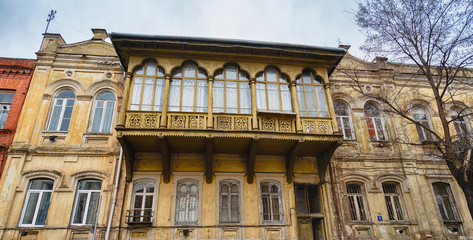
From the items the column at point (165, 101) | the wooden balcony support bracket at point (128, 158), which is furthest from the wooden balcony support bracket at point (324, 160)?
the wooden balcony support bracket at point (128, 158)

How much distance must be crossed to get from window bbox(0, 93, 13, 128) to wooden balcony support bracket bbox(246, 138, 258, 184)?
9.65 meters

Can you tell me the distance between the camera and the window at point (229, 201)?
32.7ft

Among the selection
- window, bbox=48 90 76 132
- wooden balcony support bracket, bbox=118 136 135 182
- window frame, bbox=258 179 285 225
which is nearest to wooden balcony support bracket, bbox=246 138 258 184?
window frame, bbox=258 179 285 225

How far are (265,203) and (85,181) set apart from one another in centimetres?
659

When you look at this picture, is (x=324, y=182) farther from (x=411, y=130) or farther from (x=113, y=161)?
(x=113, y=161)

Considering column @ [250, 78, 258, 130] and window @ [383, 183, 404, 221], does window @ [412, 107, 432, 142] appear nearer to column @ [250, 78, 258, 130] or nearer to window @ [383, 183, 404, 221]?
A: window @ [383, 183, 404, 221]

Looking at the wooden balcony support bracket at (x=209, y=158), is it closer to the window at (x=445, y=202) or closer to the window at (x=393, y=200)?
the window at (x=393, y=200)

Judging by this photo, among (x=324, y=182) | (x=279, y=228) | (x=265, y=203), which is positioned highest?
(x=324, y=182)

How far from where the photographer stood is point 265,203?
10.3 meters

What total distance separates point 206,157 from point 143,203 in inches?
107

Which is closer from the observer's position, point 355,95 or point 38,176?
point 38,176

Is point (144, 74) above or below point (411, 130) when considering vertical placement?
above

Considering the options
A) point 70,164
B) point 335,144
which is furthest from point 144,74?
point 335,144

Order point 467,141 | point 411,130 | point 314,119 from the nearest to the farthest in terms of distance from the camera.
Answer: point 467,141
point 314,119
point 411,130
